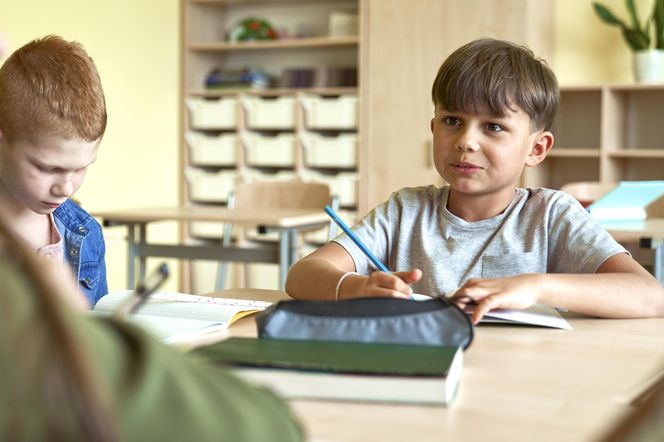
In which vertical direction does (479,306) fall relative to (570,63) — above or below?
below

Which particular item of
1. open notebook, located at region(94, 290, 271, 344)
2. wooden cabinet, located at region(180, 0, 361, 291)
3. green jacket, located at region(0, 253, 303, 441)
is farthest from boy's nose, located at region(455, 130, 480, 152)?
wooden cabinet, located at region(180, 0, 361, 291)

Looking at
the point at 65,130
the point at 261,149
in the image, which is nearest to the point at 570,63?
the point at 261,149

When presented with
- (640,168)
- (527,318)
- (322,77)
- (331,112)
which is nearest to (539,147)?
(527,318)

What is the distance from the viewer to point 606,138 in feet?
16.2

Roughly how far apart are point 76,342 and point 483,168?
1283mm

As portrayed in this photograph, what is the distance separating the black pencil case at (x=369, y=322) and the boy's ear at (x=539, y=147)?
2.69 ft

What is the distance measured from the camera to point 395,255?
1691 mm

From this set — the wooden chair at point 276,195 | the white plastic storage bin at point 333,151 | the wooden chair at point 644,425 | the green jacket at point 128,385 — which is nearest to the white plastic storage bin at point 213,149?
the white plastic storage bin at point 333,151

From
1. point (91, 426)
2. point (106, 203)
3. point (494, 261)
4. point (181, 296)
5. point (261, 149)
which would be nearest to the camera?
point (91, 426)

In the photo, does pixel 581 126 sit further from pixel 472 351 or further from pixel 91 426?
pixel 91 426

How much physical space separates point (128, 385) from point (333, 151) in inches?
205

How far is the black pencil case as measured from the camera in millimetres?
881

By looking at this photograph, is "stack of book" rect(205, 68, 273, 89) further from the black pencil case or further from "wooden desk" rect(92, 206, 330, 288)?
the black pencil case

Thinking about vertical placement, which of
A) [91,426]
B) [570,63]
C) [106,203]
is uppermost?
[570,63]
